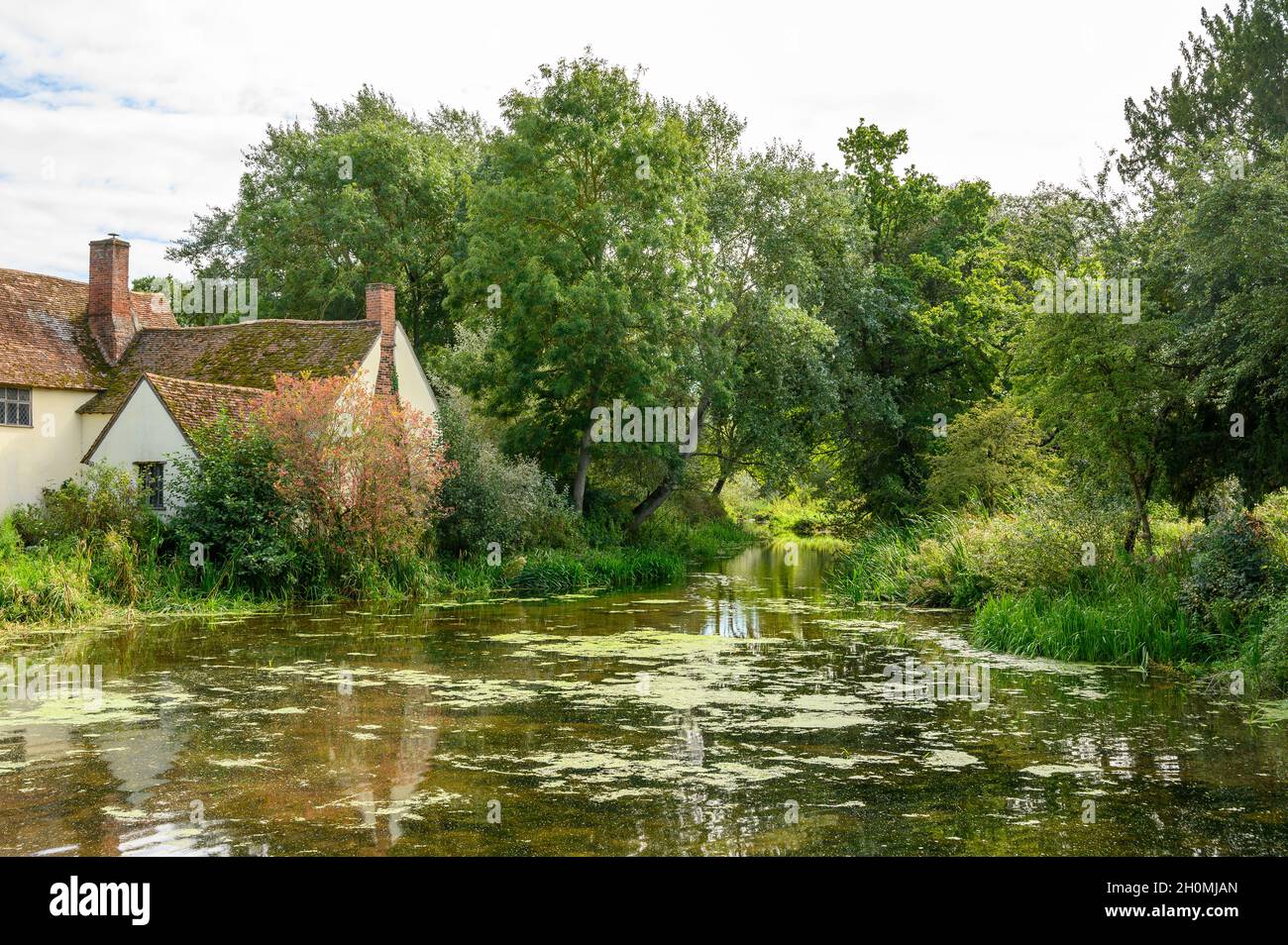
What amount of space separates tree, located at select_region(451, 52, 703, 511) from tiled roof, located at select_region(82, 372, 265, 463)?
7769 mm

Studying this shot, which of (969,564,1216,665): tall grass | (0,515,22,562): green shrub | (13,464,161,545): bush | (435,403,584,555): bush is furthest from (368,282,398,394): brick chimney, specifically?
(969,564,1216,665): tall grass

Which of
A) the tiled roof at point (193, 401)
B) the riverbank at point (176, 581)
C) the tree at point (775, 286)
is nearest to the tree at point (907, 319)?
the tree at point (775, 286)

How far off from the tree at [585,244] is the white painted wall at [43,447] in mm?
10424

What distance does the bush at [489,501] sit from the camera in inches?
1041

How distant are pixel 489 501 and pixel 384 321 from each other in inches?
258

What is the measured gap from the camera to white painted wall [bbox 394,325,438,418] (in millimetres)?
30062

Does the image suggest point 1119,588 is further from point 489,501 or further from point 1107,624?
point 489,501

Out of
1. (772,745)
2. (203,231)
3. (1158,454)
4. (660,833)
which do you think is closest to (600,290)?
(1158,454)

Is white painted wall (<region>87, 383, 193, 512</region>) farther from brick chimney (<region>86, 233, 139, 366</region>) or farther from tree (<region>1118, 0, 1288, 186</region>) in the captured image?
tree (<region>1118, 0, 1288, 186</region>)

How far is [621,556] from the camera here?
29641 millimetres

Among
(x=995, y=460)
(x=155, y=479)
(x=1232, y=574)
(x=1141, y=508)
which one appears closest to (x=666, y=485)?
(x=995, y=460)

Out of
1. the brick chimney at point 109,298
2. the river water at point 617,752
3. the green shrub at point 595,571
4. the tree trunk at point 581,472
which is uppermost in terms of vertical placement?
the brick chimney at point 109,298

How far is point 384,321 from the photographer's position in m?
29.5

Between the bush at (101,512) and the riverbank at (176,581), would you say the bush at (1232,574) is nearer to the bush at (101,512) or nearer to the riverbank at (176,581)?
the riverbank at (176,581)
